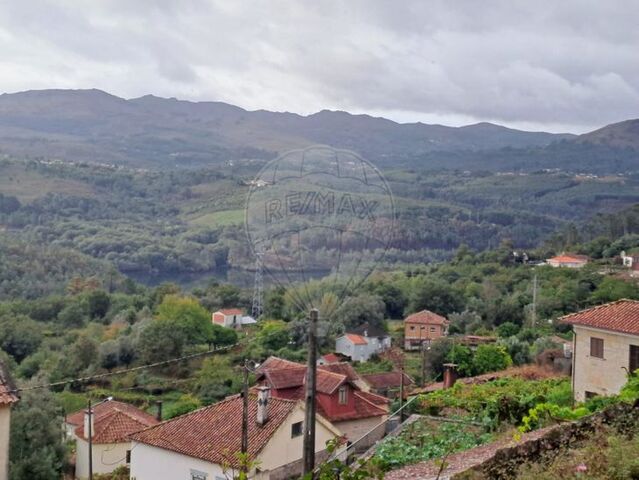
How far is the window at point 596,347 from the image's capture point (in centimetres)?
1394

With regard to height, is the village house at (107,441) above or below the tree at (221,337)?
above

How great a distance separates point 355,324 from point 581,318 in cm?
3031

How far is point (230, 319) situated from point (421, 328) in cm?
1335

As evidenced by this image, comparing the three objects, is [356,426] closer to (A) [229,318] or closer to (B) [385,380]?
(B) [385,380]

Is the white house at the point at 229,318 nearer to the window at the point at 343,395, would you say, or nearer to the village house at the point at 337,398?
the village house at the point at 337,398

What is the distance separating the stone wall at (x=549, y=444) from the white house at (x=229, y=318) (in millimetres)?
44037

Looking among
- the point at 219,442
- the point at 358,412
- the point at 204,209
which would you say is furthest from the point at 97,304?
the point at 204,209

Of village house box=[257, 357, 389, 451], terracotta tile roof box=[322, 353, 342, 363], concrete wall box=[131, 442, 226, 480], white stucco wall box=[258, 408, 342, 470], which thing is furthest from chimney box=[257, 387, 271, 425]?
terracotta tile roof box=[322, 353, 342, 363]

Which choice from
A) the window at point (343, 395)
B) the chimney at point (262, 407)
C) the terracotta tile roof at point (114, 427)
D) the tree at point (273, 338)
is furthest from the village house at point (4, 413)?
the tree at point (273, 338)

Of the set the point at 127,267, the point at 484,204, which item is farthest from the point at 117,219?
the point at 484,204

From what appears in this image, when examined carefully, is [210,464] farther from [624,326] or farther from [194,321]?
[194,321]

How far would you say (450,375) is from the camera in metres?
20.4

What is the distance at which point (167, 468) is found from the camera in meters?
13.5

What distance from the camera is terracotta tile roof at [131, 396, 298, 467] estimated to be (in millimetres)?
13055
